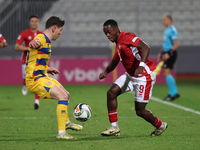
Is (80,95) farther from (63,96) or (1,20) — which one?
(1,20)

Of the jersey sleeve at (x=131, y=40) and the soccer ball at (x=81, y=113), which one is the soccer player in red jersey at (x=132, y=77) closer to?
the jersey sleeve at (x=131, y=40)

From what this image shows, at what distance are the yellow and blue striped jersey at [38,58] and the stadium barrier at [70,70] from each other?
9090 millimetres

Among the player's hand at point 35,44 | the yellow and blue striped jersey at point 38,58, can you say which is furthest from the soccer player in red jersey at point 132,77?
the player's hand at point 35,44

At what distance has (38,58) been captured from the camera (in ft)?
16.0

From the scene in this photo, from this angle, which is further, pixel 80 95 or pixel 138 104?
pixel 80 95

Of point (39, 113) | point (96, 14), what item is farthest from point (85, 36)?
point (39, 113)

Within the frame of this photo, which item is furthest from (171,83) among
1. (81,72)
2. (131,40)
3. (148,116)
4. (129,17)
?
(129,17)

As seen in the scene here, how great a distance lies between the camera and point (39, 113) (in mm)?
7473

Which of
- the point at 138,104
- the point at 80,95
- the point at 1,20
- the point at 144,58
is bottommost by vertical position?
the point at 80,95

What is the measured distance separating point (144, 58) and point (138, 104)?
2.31 feet

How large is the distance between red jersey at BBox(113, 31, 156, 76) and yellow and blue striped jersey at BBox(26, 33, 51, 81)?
1.03m

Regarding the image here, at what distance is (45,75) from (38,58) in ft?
0.90

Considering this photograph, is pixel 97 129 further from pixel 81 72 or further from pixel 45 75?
pixel 81 72

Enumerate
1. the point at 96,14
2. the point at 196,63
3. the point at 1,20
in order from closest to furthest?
the point at 1,20 → the point at 196,63 → the point at 96,14
